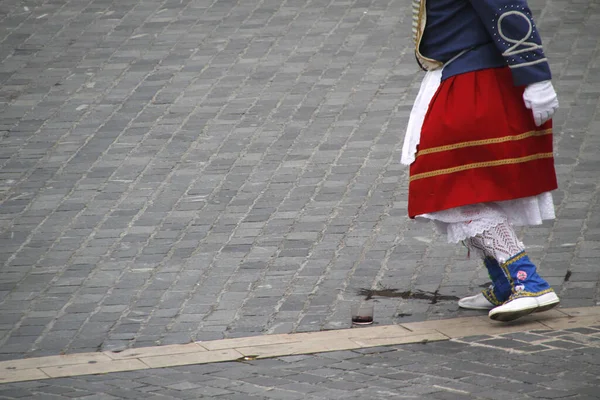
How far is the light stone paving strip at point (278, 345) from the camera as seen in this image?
4.76 m

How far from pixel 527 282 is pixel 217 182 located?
257 centimetres

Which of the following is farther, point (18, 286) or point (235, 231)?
point (235, 231)

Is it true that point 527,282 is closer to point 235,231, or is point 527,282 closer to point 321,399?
point 321,399

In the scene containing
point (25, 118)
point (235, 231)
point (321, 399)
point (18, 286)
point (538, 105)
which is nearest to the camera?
point (321, 399)

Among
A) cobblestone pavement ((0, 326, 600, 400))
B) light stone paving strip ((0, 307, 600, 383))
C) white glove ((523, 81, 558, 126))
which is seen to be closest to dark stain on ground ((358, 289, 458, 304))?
light stone paving strip ((0, 307, 600, 383))

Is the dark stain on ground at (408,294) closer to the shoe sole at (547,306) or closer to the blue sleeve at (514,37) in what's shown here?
the shoe sole at (547,306)

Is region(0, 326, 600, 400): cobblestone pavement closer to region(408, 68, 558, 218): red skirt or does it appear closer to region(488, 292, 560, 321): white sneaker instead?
region(488, 292, 560, 321): white sneaker

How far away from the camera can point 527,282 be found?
5020 millimetres

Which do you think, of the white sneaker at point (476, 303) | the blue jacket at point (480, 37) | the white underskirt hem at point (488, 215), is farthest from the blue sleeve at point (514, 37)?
the white sneaker at point (476, 303)

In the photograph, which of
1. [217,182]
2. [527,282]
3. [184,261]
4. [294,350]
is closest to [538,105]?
[527,282]

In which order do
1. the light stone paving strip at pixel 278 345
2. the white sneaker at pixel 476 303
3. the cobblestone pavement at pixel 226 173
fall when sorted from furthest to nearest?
the cobblestone pavement at pixel 226 173, the white sneaker at pixel 476 303, the light stone paving strip at pixel 278 345

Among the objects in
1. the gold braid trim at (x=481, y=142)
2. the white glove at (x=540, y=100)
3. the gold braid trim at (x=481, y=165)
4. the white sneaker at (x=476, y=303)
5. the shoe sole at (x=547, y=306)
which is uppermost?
the white glove at (x=540, y=100)

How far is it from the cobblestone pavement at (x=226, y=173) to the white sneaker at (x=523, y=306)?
1.17 ft

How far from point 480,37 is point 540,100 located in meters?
0.40
